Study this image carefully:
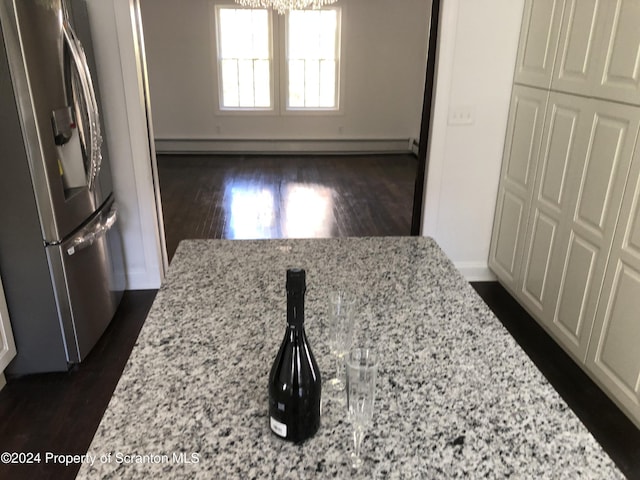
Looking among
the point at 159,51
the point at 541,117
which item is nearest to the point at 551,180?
the point at 541,117

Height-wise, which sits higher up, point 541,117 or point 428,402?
point 541,117

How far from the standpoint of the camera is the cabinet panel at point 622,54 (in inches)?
78.7

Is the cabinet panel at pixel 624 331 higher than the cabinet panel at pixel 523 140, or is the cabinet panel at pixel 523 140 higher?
the cabinet panel at pixel 523 140

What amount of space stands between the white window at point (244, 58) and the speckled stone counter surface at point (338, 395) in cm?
629

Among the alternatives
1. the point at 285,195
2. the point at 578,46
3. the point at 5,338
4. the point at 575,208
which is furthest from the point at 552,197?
the point at 285,195

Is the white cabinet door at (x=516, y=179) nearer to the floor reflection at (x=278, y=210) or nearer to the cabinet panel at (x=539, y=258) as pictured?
the cabinet panel at (x=539, y=258)

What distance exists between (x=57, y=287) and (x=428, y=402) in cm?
191

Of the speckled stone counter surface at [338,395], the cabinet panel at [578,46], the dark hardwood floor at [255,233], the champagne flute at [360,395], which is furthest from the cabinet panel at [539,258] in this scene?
the champagne flute at [360,395]

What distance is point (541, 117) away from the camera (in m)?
2.71

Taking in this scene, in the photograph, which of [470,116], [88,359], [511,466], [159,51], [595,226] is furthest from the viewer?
[159,51]

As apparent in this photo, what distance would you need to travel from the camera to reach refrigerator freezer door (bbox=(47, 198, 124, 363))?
2.30 metres

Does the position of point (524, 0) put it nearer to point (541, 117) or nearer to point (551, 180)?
point (541, 117)

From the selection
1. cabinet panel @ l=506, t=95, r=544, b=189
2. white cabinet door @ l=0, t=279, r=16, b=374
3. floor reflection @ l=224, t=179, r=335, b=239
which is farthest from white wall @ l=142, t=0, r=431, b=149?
white cabinet door @ l=0, t=279, r=16, b=374

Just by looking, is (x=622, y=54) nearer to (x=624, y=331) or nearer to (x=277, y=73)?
(x=624, y=331)
